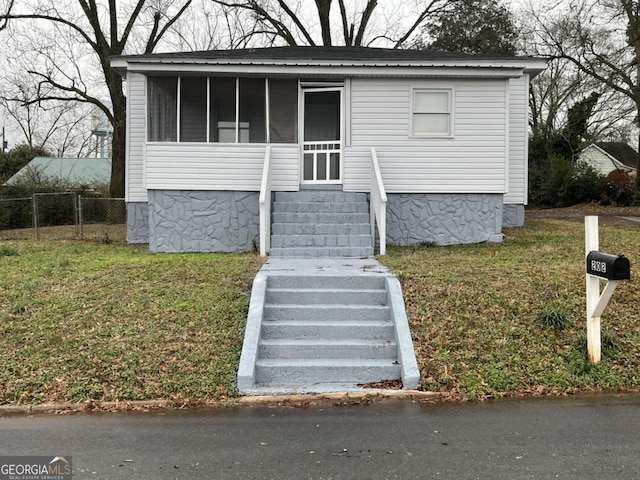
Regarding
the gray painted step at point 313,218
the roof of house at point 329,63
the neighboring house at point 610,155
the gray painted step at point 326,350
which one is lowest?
the gray painted step at point 326,350

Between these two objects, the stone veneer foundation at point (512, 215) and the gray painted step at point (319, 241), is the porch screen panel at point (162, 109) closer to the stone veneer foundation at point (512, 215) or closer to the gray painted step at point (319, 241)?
the gray painted step at point (319, 241)

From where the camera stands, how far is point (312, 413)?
4973 millimetres

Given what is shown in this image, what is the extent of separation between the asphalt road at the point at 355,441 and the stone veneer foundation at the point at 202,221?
22.8ft

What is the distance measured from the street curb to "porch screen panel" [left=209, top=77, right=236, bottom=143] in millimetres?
8038

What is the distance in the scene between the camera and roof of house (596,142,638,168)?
142ft

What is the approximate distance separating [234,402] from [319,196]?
7.00m

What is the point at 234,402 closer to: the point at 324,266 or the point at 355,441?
the point at 355,441

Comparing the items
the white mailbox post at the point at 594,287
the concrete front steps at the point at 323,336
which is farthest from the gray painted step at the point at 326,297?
the white mailbox post at the point at 594,287

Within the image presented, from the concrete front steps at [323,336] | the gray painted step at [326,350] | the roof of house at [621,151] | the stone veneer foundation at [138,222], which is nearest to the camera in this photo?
the concrete front steps at [323,336]

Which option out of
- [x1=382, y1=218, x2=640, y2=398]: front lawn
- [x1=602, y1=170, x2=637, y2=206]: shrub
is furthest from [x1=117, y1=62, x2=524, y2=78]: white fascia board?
[x1=602, y1=170, x2=637, y2=206]: shrub

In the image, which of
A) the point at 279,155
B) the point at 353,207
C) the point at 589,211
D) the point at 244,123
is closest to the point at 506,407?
the point at 353,207

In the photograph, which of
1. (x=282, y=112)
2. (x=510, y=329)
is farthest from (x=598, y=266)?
(x=282, y=112)

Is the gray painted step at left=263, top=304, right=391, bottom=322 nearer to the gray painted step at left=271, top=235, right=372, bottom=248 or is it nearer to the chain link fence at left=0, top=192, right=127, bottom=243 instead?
the gray painted step at left=271, top=235, right=372, bottom=248

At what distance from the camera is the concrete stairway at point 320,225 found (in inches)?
403
